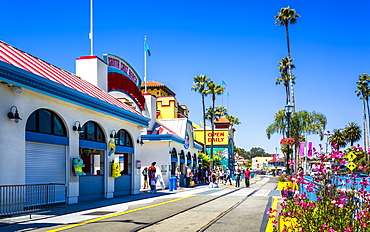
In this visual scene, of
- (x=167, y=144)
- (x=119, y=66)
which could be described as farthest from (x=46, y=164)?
(x=167, y=144)

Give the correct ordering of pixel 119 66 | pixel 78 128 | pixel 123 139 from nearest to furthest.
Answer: pixel 78 128
pixel 123 139
pixel 119 66

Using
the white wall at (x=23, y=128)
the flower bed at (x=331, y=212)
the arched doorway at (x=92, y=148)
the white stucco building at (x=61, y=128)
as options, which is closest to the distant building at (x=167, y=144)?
the white stucco building at (x=61, y=128)

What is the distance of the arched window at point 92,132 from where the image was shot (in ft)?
63.0

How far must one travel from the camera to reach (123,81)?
27.6 metres

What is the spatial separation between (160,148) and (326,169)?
2515 centimetres

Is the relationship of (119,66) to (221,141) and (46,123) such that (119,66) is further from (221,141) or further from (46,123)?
(221,141)

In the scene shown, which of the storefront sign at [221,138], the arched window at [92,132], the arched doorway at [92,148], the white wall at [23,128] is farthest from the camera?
the storefront sign at [221,138]

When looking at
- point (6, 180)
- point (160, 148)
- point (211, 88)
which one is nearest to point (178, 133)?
point (160, 148)

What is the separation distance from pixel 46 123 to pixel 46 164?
157 cm

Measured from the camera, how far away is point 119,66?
2742 cm

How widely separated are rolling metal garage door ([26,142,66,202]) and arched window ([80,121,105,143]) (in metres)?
2.16

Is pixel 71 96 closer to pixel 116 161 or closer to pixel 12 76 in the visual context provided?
pixel 12 76

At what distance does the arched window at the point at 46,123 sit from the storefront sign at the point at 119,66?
960 centimetres

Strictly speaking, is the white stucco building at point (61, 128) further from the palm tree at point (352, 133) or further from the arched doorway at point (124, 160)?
the palm tree at point (352, 133)
